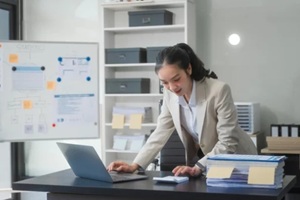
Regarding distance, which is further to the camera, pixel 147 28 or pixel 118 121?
pixel 118 121

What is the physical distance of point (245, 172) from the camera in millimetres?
2053

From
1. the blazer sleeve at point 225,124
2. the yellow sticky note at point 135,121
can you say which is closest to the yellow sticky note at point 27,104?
the yellow sticky note at point 135,121

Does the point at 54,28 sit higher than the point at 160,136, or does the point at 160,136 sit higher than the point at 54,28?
the point at 54,28

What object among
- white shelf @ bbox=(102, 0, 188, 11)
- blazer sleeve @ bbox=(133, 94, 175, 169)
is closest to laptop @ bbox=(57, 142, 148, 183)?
blazer sleeve @ bbox=(133, 94, 175, 169)

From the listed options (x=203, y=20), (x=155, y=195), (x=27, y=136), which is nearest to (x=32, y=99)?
(x=27, y=136)

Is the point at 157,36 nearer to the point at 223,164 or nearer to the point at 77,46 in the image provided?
the point at 77,46

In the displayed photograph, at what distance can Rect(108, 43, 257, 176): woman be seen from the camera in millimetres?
2443

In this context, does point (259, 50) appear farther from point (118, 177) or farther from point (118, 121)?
point (118, 177)

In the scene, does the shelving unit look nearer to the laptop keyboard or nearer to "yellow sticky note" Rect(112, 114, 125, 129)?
"yellow sticky note" Rect(112, 114, 125, 129)

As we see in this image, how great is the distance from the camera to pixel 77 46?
13.8 ft

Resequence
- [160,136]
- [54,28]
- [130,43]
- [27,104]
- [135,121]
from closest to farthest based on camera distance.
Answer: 1. [160,136]
2. [27,104]
3. [135,121]
4. [130,43]
5. [54,28]

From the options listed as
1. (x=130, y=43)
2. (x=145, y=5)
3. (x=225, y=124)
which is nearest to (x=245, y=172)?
(x=225, y=124)

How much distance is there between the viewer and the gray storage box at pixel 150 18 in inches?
178

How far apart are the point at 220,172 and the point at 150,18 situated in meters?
2.69
